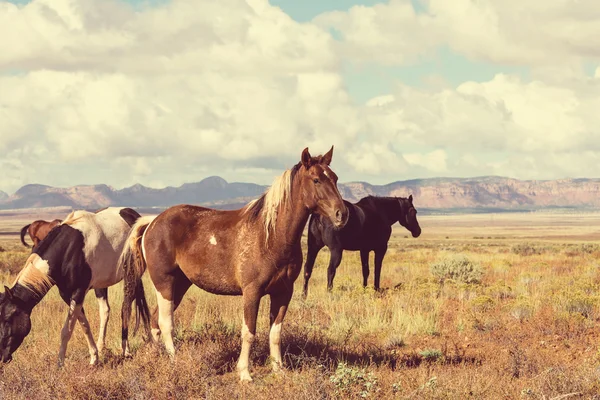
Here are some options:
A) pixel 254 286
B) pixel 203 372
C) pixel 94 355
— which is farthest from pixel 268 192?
pixel 94 355

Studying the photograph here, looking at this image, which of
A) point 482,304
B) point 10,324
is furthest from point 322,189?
point 482,304

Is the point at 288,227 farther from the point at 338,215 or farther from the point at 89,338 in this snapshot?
the point at 89,338

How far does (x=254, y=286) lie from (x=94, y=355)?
8.67 feet

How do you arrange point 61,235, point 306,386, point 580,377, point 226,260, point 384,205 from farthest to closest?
point 384,205
point 61,235
point 226,260
point 580,377
point 306,386

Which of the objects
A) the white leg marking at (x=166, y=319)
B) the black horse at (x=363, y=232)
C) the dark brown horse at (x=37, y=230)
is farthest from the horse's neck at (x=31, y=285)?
the black horse at (x=363, y=232)

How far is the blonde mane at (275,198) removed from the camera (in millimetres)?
7398

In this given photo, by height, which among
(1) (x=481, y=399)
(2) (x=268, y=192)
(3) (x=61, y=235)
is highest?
(2) (x=268, y=192)

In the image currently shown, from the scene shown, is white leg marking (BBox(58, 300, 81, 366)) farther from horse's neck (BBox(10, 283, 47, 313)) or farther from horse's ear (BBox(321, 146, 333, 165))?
horse's ear (BBox(321, 146, 333, 165))

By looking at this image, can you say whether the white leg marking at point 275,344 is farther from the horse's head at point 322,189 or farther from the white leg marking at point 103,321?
the white leg marking at point 103,321

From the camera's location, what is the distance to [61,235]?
8.17 m

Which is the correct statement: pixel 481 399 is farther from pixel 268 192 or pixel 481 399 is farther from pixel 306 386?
pixel 268 192

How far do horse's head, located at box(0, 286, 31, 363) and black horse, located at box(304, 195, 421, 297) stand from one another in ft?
26.1

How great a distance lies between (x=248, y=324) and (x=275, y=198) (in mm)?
1502

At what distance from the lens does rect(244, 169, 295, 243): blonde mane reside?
7.40 metres
